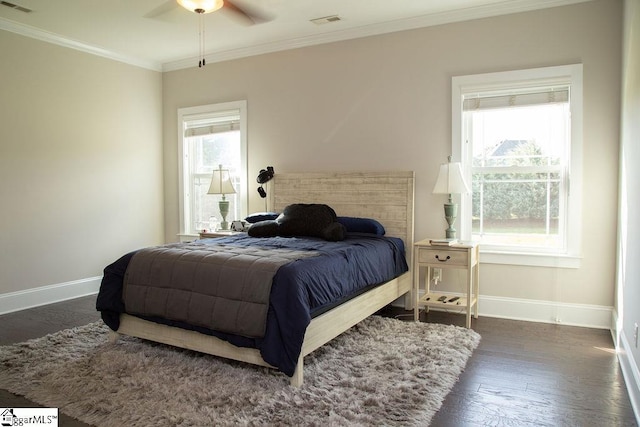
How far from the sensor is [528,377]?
9.23 feet

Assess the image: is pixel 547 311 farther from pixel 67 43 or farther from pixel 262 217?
pixel 67 43

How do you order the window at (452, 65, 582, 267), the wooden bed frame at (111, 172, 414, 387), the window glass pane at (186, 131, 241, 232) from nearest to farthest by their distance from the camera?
the wooden bed frame at (111, 172, 414, 387), the window at (452, 65, 582, 267), the window glass pane at (186, 131, 241, 232)

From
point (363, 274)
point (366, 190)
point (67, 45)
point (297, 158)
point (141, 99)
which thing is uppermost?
point (67, 45)

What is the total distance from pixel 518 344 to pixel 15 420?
3.09 metres

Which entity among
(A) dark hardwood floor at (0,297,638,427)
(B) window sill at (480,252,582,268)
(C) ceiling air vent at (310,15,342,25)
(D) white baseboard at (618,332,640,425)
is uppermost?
(C) ceiling air vent at (310,15,342,25)

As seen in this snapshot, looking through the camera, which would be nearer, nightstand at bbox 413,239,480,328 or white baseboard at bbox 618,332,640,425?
white baseboard at bbox 618,332,640,425

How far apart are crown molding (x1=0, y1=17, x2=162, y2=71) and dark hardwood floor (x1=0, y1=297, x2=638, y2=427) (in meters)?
2.64

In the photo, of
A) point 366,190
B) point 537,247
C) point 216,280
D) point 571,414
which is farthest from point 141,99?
point 571,414

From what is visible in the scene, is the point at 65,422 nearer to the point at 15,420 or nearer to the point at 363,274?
the point at 15,420

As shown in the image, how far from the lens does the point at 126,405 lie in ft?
7.99

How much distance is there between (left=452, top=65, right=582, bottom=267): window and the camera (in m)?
3.88

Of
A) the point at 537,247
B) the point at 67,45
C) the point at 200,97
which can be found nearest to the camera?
the point at 537,247

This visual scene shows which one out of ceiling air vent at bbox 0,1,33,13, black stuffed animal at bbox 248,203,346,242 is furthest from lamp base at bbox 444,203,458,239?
ceiling air vent at bbox 0,1,33,13

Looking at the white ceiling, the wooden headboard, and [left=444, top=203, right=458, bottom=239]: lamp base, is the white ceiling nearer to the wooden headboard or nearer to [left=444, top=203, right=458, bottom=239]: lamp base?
the wooden headboard
